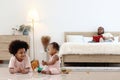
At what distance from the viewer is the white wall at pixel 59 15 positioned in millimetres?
6918

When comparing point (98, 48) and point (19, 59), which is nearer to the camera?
point (19, 59)

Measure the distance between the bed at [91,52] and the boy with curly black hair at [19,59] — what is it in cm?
218

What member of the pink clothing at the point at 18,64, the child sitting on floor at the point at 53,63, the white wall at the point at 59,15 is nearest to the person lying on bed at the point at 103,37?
the white wall at the point at 59,15

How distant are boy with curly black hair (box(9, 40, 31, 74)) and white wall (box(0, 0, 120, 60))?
3584mm

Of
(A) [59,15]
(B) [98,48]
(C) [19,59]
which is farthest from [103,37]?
(C) [19,59]

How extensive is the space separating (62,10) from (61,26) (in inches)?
15.8

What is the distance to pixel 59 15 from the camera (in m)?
6.96

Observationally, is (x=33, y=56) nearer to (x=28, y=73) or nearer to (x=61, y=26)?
(x=61, y=26)

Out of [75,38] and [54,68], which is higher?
[75,38]

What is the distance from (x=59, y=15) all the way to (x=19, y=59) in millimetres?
3718

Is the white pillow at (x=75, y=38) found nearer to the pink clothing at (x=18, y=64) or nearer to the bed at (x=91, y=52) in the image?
the bed at (x=91, y=52)

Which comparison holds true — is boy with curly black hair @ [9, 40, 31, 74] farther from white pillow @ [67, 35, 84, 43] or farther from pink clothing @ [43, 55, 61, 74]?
white pillow @ [67, 35, 84, 43]

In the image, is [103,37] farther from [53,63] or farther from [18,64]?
[18,64]

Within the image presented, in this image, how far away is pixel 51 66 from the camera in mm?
3379
